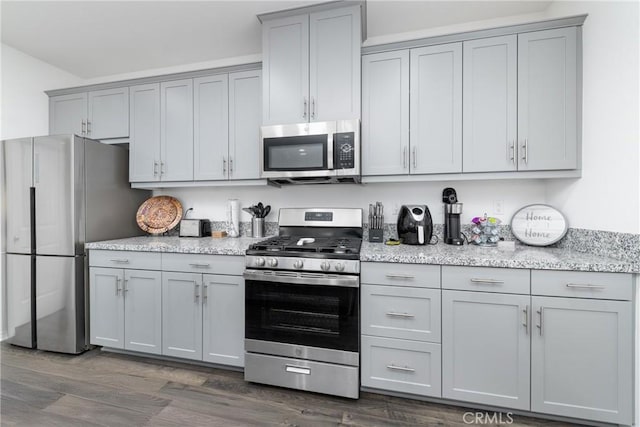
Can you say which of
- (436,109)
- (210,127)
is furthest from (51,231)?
(436,109)

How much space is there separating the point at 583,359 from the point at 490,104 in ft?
5.35

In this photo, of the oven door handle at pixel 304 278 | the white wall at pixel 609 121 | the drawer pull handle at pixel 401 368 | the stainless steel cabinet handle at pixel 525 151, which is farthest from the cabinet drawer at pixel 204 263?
the white wall at pixel 609 121

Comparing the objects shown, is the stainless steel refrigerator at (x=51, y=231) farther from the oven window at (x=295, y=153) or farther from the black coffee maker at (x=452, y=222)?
the black coffee maker at (x=452, y=222)

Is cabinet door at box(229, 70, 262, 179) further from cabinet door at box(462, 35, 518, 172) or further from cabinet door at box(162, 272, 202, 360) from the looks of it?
cabinet door at box(462, 35, 518, 172)

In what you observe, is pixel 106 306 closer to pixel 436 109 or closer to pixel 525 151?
pixel 436 109

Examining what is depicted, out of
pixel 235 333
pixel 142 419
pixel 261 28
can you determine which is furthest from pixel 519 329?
pixel 261 28

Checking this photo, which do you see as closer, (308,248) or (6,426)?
(6,426)

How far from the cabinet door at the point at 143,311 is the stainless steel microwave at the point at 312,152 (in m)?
1.25

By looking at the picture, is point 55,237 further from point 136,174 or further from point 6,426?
point 6,426

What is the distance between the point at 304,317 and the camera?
5.90ft

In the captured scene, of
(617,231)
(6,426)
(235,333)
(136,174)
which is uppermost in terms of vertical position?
(136,174)

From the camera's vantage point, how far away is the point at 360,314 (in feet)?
5.76

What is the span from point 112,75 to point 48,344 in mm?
2830

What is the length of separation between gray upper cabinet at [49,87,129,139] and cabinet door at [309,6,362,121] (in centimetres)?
190
